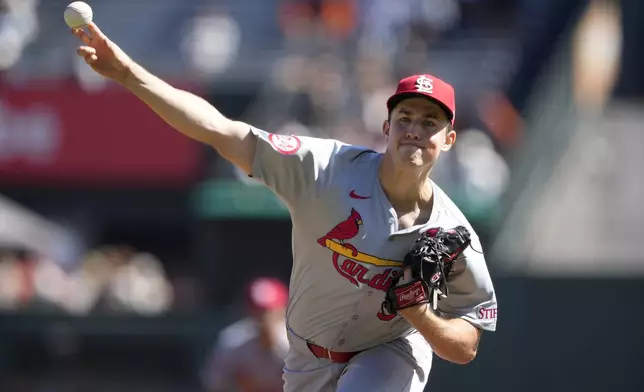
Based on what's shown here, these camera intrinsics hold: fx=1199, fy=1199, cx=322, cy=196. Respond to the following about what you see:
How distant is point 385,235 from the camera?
489 centimetres

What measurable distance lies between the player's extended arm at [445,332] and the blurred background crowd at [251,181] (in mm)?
5311

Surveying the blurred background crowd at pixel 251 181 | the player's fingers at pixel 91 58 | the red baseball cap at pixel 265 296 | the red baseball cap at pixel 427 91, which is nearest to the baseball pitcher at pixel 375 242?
the red baseball cap at pixel 427 91

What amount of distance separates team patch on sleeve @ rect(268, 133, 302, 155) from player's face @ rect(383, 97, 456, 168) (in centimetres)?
39

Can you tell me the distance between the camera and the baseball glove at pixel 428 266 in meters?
4.63

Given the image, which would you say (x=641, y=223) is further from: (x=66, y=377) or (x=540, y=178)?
(x=66, y=377)

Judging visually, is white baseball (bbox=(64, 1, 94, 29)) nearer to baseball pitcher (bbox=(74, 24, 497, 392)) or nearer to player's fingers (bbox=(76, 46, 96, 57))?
player's fingers (bbox=(76, 46, 96, 57))

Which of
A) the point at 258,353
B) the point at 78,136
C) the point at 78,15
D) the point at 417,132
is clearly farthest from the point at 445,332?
the point at 78,136

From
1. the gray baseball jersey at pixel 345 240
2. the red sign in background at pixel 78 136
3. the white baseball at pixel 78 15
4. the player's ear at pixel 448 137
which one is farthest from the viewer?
the red sign in background at pixel 78 136

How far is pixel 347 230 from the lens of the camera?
490 cm

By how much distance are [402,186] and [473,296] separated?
55 centimetres

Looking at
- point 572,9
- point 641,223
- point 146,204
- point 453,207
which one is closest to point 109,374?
point 146,204

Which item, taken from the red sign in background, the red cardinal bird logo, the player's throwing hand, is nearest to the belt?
the red cardinal bird logo

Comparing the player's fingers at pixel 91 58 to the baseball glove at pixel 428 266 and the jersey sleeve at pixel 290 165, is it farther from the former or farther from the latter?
the baseball glove at pixel 428 266

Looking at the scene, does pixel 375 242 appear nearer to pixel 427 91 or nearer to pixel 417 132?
pixel 417 132
